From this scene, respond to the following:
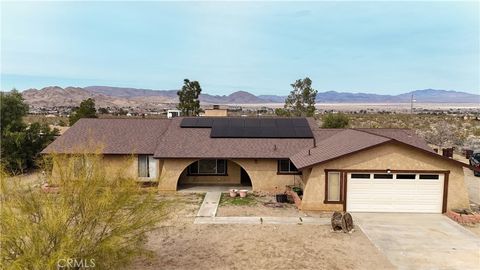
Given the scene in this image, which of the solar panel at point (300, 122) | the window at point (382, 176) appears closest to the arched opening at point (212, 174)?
the solar panel at point (300, 122)

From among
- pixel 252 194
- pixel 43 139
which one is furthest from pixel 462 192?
pixel 43 139

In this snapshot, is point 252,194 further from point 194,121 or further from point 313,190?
point 194,121

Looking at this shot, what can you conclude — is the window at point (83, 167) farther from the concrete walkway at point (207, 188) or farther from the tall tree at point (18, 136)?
the tall tree at point (18, 136)

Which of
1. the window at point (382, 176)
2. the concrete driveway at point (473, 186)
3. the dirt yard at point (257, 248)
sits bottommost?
the dirt yard at point (257, 248)

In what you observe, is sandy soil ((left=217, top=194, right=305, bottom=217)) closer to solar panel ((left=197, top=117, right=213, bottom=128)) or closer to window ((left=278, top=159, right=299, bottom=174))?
window ((left=278, top=159, right=299, bottom=174))

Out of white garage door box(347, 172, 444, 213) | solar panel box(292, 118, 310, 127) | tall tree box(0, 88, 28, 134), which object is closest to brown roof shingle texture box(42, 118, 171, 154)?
tall tree box(0, 88, 28, 134)

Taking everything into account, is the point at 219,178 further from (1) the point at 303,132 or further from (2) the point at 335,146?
(2) the point at 335,146

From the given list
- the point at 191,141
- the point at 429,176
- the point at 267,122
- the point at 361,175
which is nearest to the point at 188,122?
the point at 191,141
